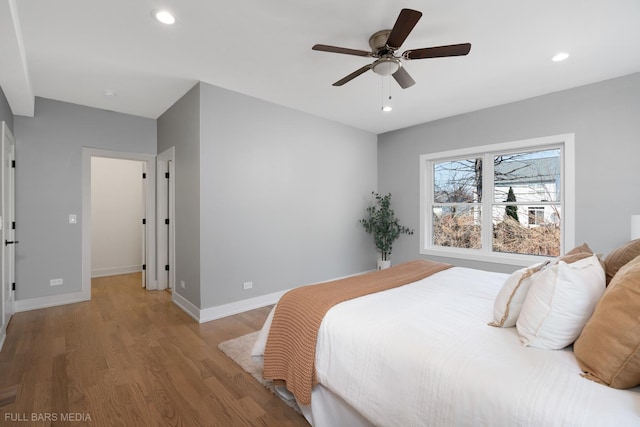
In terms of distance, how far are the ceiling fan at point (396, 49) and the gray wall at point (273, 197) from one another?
5.76 ft

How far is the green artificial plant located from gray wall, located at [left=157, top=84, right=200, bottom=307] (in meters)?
2.88

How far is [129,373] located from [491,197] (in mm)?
4696

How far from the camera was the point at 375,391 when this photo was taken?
1.26m

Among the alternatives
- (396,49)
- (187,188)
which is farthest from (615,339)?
(187,188)

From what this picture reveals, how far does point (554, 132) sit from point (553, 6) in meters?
1.98

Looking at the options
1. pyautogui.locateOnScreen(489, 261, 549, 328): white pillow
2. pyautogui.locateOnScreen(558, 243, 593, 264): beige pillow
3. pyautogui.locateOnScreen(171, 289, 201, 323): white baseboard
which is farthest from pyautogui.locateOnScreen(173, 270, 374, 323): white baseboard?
pyautogui.locateOnScreen(558, 243, 593, 264): beige pillow

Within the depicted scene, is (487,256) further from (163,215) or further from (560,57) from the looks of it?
(163,215)

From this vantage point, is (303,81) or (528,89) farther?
(528,89)

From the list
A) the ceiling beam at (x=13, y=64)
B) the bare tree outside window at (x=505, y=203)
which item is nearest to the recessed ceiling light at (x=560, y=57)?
the bare tree outside window at (x=505, y=203)

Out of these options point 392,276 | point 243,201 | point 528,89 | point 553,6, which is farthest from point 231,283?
point 528,89

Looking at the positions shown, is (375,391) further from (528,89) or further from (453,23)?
(528,89)

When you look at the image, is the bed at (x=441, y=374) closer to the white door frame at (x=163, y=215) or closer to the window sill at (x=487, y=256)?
the window sill at (x=487, y=256)

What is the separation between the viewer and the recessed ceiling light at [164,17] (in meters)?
2.06

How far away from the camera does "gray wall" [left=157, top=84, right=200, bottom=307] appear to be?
3.24m
